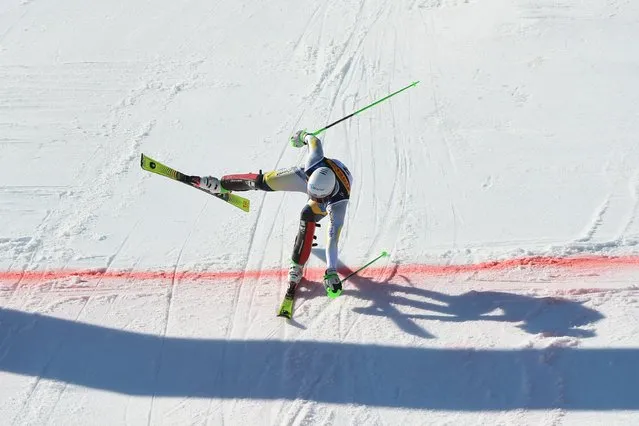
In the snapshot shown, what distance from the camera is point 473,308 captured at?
6359 millimetres

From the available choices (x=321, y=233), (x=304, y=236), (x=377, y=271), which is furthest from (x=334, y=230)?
(x=321, y=233)

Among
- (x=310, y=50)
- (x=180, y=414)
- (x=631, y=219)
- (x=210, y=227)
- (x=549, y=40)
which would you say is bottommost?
(x=180, y=414)

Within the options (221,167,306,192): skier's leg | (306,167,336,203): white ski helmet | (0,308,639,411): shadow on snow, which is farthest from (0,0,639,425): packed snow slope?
(306,167,336,203): white ski helmet

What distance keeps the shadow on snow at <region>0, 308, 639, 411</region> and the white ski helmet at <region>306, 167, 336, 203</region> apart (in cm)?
130

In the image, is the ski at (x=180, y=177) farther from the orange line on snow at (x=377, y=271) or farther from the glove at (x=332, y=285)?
the glove at (x=332, y=285)

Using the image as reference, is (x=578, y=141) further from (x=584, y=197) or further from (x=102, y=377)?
(x=102, y=377)

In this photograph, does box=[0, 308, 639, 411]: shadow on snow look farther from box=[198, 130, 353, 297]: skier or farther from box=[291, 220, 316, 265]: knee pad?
box=[291, 220, 316, 265]: knee pad

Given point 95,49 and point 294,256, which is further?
point 95,49

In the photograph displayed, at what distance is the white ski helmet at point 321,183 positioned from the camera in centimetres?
632

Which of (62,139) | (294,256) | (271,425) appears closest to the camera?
(271,425)

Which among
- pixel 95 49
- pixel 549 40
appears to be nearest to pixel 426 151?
pixel 549 40

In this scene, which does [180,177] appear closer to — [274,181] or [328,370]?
[274,181]

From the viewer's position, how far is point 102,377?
5980 millimetres

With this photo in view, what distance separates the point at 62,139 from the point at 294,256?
410 centimetres
